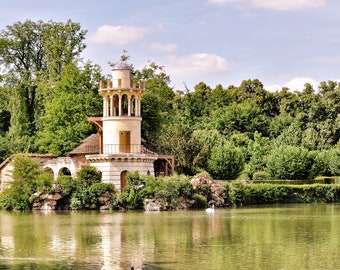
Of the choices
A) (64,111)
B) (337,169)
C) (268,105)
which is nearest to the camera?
(64,111)

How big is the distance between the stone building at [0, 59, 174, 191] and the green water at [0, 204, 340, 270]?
6372mm

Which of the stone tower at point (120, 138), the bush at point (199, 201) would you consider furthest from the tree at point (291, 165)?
the bush at point (199, 201)

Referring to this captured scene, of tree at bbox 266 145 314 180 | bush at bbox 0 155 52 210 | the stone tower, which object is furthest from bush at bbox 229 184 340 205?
bush at bbox 0 155 52 210

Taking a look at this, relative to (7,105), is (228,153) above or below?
below

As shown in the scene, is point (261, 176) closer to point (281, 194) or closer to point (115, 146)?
point (281, 194)

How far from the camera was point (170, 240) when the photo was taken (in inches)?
1171

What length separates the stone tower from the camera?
49938 mm

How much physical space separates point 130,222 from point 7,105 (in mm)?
34316

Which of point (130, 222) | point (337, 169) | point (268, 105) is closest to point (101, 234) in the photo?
point (130, 222)

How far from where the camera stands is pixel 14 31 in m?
67.0

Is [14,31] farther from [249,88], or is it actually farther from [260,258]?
[260,258]

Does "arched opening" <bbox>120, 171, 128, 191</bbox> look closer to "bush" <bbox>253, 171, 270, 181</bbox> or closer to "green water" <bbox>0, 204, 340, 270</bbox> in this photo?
"green water" <bbox>0, 204, 340, 270</bbox>

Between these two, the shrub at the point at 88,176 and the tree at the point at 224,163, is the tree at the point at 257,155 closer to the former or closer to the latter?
the tree at the point at 224,163

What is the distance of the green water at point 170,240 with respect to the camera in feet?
78.8
